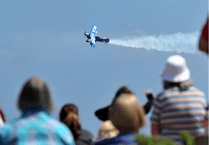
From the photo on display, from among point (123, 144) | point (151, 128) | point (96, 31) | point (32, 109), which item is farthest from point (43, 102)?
point (96, 31)

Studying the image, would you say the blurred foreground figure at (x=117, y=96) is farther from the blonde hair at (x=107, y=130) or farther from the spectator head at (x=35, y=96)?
the spectator head at (x=35, y=96)

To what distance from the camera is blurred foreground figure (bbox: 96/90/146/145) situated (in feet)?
20.5

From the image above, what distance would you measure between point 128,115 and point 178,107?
51.3 inches

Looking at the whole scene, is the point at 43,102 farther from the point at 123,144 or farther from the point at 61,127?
the point at 123,144

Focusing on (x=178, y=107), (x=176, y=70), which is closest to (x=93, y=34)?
(x=176, y=70)

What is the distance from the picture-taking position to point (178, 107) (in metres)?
6.97

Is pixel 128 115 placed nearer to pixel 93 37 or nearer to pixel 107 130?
pixel 107 130

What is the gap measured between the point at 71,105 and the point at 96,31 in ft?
212

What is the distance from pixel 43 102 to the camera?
6059mm

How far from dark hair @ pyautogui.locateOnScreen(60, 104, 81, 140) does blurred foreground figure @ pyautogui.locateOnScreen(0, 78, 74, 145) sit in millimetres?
2465

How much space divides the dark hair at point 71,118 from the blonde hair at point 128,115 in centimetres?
240

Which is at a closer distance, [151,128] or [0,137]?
[0,137]

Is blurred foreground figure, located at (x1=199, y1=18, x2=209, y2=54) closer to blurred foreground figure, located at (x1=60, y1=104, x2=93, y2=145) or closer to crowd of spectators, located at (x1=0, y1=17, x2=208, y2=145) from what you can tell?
crowd of spectators, located at (x1=0, y1=17, x2=208, y2=145)

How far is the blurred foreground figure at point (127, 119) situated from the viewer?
20.5 feet
